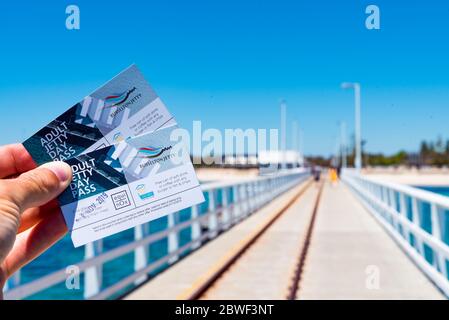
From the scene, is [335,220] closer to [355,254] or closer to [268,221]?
[268,221]

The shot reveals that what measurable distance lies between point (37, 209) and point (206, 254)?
29.2ft

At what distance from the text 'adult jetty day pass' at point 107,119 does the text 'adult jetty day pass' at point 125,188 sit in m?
0.03

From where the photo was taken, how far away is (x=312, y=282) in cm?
777

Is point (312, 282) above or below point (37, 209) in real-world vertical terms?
below

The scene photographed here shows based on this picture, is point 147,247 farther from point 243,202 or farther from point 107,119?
point 243,202

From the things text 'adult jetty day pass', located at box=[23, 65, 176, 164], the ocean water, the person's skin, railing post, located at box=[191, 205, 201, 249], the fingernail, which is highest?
text 'adult jetty day pass', located at box=[23, 65, 176, 164]

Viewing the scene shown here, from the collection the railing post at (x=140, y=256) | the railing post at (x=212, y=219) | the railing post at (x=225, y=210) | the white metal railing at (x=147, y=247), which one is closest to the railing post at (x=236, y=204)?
the white metal railing at (x=147, y=247)

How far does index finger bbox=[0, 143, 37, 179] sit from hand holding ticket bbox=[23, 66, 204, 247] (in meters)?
0.21

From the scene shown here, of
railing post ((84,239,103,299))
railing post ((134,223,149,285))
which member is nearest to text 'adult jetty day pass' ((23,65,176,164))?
railing post ((84,239,103,299))

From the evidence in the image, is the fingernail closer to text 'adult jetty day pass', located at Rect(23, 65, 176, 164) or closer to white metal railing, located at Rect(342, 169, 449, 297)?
text 'adult jetty day pass', located at Rect(23, 65, 176, 164)

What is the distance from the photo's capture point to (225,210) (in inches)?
551

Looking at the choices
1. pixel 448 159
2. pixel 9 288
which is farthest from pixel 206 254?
pixel 448 159

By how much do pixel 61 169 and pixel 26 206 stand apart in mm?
131

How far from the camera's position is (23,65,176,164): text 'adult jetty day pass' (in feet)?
3.90
